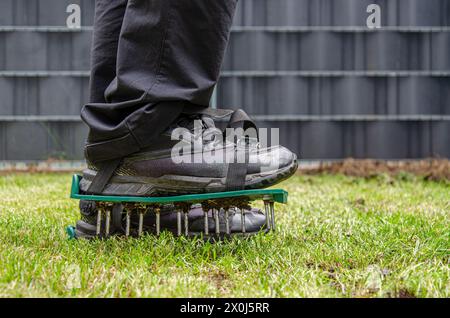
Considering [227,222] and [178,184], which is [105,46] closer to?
[178,184]

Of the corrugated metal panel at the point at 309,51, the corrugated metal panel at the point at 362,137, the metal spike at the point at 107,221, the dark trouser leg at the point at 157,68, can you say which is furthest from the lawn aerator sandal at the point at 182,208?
the corrugated metal panel at the point at 309,51

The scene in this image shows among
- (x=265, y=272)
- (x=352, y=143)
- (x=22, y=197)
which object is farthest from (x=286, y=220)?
(x=352, y=143)

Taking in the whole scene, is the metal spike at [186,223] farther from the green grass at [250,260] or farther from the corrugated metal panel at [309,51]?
the corrugated metal panel at [309,51]

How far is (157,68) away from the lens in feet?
4.07

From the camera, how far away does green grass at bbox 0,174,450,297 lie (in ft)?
3.16

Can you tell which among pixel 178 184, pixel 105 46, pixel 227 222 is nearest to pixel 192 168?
pixel 178 184

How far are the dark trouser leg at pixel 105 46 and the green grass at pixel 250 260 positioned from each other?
16.0 inches

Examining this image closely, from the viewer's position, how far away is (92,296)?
36.2 inches

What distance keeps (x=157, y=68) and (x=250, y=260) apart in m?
0.48

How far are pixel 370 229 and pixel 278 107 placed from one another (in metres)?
2.75

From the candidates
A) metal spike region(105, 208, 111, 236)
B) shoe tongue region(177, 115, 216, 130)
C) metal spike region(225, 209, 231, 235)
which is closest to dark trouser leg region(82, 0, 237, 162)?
shoe tongue region(177, 115, 216, 130)

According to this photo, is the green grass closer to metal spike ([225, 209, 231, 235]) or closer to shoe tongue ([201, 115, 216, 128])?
metal spike ([225, 209, 231, 235])

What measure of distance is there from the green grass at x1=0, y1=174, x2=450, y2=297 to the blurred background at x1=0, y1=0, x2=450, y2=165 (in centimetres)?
233

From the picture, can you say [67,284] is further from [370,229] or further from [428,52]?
[428,52]
